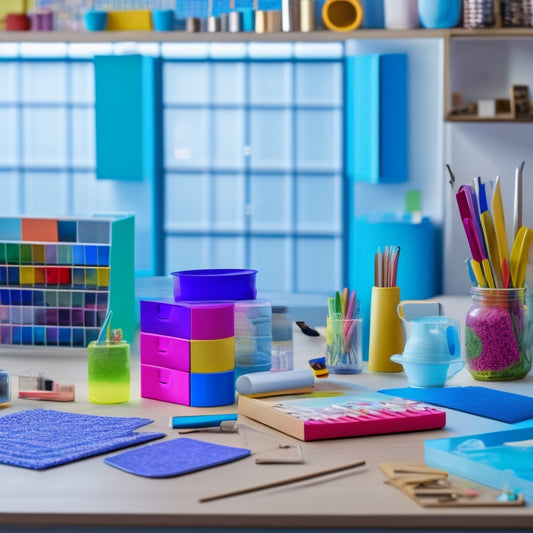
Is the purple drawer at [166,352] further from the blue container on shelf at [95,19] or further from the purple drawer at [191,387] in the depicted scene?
the blue container on shelf at [95,19]

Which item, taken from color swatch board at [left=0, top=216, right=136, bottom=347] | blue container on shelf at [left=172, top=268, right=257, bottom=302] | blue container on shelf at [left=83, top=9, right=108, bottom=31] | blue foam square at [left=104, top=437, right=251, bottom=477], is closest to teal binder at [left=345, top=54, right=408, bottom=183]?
blue container on shelf at [left=83, top=9, right=108, bottom=31]

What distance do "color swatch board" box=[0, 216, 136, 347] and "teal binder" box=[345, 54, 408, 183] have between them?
2.42m

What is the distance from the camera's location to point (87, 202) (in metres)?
4.73

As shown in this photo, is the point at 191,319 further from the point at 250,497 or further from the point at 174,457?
the point at 250,497

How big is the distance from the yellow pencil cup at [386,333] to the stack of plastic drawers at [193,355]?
0.43m

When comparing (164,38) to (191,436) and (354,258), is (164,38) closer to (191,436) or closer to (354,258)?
(354,258)

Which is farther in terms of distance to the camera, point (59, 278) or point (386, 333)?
point (59, 278)

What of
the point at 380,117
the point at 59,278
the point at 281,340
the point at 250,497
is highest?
the point at 380,117

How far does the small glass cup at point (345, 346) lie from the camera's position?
6.42 ft

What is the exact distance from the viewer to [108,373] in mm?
1673

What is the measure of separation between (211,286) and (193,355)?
0.21 meters

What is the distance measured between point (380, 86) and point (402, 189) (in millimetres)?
503

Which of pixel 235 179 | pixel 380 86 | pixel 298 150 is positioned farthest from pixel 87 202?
pixel 380 86

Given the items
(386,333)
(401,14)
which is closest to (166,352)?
(386,333)
